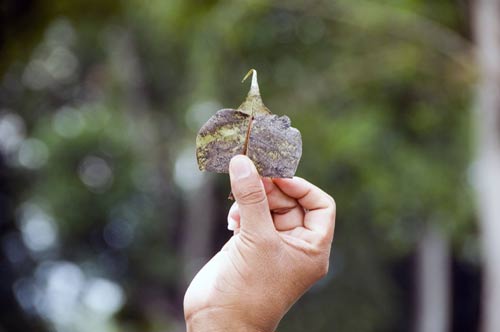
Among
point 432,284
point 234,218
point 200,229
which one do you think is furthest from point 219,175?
point 234,218

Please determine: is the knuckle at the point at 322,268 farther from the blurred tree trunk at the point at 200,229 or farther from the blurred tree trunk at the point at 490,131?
the blurred tree trunk at the point at 200,229

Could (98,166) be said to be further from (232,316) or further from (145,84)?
(232,316)

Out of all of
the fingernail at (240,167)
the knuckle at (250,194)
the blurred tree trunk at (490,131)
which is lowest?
the knuckle at (250,194)

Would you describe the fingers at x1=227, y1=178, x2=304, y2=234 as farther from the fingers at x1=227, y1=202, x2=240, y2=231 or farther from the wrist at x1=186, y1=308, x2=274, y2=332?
the wrist at x1=186, y1=308, x2=274, y2=332

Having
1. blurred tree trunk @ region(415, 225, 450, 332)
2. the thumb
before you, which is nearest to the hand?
the thumb

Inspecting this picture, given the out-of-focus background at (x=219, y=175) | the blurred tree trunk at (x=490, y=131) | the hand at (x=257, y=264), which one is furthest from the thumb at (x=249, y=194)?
the blurred tree trunk at (x=490, y=131)

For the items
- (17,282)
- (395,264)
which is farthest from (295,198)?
(395,264)
